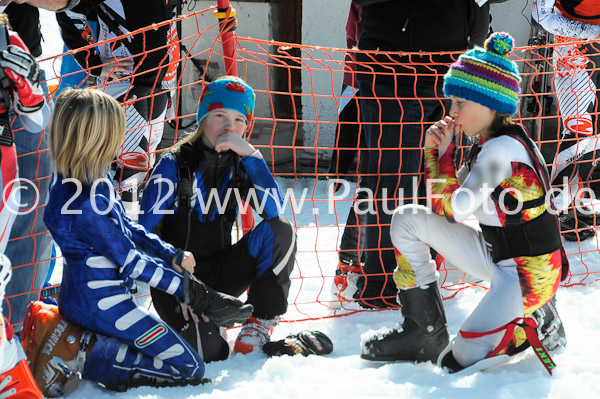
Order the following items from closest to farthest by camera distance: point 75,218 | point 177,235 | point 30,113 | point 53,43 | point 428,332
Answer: point 75,218 → point 30,113 → point 428,332 → point 177,235 → point 53,43

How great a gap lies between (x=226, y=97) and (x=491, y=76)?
112cm

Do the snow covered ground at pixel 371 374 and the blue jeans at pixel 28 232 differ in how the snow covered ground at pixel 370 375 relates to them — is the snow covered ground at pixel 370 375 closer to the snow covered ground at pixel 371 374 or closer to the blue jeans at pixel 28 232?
the snow covered ground at pixel 371 374

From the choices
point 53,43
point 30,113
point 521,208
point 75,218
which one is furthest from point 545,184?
point 53,43

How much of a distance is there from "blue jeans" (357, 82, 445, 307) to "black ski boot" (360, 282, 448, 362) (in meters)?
0.66

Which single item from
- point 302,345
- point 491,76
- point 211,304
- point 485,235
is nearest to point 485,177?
point 485,235

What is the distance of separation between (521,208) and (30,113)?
6.24 feet

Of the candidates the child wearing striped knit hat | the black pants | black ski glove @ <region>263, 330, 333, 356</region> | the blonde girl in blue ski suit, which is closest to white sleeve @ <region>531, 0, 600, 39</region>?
the child wearing striped knit hat

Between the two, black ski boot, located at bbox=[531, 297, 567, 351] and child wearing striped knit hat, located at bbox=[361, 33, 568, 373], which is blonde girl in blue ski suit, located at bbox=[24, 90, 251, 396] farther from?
black ski boot, located at bbox=[531, 297, 567, 351]

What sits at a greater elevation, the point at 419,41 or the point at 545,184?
the point at 419,41

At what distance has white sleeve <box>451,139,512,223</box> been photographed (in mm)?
2672

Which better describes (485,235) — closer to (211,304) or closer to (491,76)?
(491,76)

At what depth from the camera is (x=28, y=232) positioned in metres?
3.02

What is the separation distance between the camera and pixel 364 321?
3.38 m

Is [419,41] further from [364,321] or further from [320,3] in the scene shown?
[320,3]
